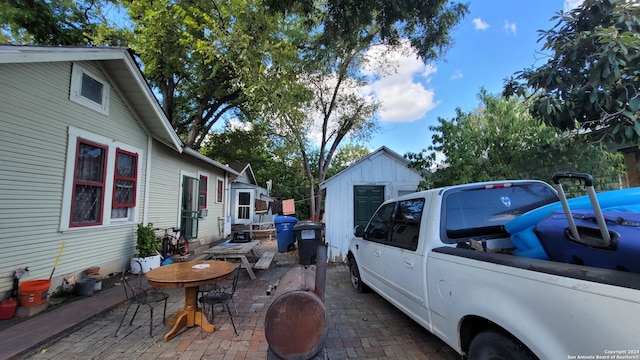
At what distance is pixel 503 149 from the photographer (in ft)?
19.1

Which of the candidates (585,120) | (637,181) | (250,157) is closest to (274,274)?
(585,120)

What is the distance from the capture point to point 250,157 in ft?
79.4

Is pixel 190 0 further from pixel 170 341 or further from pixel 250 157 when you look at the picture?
pixel 250 157

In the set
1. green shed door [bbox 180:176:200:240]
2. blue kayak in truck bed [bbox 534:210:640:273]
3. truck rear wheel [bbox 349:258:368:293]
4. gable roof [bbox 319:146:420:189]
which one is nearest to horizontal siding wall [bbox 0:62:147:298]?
green shed door [bbox 180:176:200:240]

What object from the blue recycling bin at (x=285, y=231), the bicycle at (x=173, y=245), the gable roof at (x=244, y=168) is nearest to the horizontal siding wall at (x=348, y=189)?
the blue recycling bin at (x=285, y=231)

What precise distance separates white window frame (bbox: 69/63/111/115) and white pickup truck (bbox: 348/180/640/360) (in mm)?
6008

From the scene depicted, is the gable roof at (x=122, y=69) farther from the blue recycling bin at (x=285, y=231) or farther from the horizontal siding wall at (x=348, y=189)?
the horizontal siding wall at (x=348, y=189)

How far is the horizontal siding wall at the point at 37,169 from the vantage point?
4129 millimetres

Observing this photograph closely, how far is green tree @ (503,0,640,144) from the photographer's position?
3500 mm

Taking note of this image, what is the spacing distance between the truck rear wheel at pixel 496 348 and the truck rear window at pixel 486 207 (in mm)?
1041

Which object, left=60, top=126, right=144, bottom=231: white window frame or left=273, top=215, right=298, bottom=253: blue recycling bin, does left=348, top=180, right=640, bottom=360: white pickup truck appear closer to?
left=273, top=215, right=298, bottom=253: blue recycling bin

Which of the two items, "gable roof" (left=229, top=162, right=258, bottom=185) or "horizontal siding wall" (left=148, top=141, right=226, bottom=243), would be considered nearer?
"horizontal siding wall" (left=148, top=141, right=226, bottom=243)

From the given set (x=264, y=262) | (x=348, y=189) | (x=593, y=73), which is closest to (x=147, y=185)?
(x=264, y=262)

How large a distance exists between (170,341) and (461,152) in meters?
5.88
